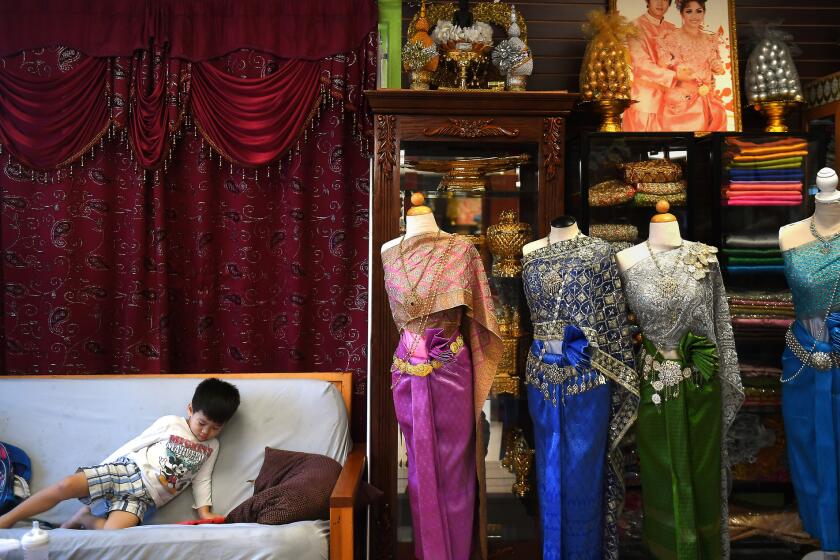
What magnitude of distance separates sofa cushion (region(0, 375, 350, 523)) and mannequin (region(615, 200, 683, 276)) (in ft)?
4.23

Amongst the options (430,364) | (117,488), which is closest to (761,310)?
(430,364)

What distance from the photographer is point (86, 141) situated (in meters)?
3.16

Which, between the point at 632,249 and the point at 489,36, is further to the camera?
the point at 489,36

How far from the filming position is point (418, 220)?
273 cm

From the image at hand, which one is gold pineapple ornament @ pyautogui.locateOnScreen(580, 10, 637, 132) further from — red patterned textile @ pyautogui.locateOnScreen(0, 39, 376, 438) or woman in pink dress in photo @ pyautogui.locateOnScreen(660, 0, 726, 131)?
red patterned textile @ pyautogui.locateOnScreen(0, 39, 376, 438)

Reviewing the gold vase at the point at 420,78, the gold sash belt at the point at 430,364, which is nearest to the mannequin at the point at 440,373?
the gold sash belt at the point at 430,364

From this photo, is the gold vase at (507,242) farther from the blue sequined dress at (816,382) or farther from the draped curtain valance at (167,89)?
the blue sequined dress at (816,382)

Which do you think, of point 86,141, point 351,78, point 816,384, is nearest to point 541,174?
point 351,78

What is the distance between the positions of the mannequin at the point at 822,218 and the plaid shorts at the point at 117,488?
2456mm

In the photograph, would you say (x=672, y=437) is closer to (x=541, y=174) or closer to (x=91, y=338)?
(x=541, y=174)

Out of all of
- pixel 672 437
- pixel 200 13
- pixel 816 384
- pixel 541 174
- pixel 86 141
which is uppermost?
pixel 200 13

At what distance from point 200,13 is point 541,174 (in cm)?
160

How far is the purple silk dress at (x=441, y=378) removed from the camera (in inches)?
103

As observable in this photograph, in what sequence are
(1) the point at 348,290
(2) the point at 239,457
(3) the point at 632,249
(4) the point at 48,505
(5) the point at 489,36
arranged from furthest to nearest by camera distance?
(1) the point at 348,290 → (5) the point at 489,36 → (2) the point at 239,457 → (3) the point at 632,249 → (4) the point at 48,505
